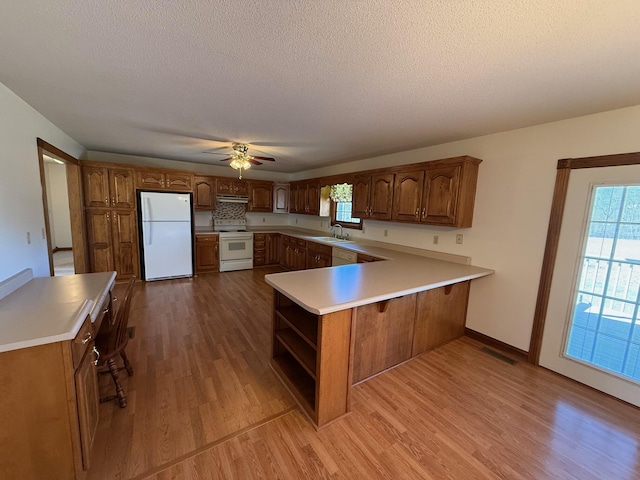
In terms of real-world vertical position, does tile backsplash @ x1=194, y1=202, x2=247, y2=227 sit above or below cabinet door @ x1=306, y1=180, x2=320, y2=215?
below

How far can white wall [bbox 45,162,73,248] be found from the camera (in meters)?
6.14

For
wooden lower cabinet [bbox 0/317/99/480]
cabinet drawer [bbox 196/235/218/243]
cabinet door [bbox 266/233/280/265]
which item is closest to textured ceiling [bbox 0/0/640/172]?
wooden lower cabinet [bbox 0/317/99/480]

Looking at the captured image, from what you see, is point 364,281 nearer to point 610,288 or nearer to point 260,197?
point 610,288

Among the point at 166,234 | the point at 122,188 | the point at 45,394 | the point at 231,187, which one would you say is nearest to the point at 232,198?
the point at 231,187

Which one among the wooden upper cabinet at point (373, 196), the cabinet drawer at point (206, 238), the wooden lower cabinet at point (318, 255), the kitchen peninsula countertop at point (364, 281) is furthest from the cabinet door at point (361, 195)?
the cabinet drawer at point (206, 238)

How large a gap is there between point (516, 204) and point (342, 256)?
2.35 metres

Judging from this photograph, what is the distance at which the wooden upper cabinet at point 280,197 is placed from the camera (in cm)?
633

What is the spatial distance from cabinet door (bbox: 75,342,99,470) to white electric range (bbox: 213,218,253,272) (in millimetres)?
4070

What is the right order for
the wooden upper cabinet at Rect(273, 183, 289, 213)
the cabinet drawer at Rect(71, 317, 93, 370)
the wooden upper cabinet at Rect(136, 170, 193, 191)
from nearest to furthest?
1. the cabinet drawer at Rect(71, 317, 93, 370)
2. the wooden upper cabinet at Rect(136, 170, 193, 191)
3. the wooden upper cabinet at Rect(273, 183, 289, 213)

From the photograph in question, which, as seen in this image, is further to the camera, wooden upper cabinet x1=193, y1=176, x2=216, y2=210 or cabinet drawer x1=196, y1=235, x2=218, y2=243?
wooden upper cabinet x1=193, y1=176, x2=216, y2=210

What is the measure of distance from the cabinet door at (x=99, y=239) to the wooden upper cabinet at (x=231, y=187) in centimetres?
201

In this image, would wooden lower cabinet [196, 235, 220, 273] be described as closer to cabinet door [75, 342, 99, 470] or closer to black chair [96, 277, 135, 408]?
black chair [96, 277, 135, 408]

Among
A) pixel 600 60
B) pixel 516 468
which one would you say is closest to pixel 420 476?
pixel 516 468

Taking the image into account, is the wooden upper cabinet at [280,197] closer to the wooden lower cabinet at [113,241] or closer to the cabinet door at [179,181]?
the cabinet door at [179,181]
